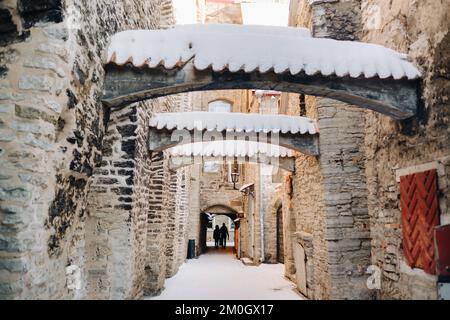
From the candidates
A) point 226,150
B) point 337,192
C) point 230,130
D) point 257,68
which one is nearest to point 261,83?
point 257,68

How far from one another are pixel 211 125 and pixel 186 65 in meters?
2.66

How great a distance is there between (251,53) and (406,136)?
2040mm

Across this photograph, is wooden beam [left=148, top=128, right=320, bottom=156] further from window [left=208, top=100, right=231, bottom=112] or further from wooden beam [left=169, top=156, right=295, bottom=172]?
window [left=208, top=100, right=231, bottom=112]

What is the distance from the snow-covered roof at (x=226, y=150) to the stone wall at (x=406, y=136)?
3.18 meters

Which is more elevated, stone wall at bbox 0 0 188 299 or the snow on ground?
stone wall at bbox 0 0 188 299

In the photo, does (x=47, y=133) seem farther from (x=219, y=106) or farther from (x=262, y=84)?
(x=219, y=106)

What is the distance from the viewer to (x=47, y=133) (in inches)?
104

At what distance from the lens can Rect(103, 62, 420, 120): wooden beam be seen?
352 centimetres

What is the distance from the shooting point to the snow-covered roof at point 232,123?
6.09 meters

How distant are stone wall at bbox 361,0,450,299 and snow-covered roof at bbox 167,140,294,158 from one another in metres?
3.18

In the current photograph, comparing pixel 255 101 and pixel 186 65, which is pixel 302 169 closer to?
pixel 186 65

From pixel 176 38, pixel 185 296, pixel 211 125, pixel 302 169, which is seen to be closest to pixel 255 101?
pixel 302 169

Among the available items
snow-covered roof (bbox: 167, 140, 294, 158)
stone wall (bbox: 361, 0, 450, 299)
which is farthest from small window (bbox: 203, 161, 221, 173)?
stone wall (bbox: 361, 0, 450, 299)

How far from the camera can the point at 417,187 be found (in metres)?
3.32
